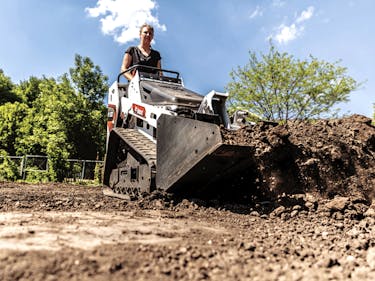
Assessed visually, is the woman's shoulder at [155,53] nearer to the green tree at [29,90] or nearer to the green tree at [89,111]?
the green tree at [89,111]

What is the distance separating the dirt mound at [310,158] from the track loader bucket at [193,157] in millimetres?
152

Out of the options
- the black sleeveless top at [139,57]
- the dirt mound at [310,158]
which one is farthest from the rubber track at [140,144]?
the black sleeveless top at [139,57]

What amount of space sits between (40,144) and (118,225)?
24553mm

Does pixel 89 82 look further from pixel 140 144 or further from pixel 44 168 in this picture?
pixel 140 144

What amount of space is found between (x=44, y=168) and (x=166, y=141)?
53.2ft

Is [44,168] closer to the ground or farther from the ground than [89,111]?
closer to the ground

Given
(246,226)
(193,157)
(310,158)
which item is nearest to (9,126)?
(193,157)

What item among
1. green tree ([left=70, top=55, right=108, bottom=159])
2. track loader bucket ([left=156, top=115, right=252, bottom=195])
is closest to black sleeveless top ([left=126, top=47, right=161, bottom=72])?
track loader bucket ([left=156, top=115, right=252, bottom=195])

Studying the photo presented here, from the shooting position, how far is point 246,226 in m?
3.74

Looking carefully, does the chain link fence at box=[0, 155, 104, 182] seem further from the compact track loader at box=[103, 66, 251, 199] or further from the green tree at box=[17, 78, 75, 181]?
the compact track loader at box=[103, 66, 251, 199]

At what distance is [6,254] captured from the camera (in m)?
2.23

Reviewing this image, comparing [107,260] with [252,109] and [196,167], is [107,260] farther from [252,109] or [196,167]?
[252,109]

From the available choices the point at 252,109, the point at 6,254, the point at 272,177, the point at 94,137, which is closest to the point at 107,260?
the point at 6,254

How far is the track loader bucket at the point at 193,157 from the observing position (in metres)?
3.96
